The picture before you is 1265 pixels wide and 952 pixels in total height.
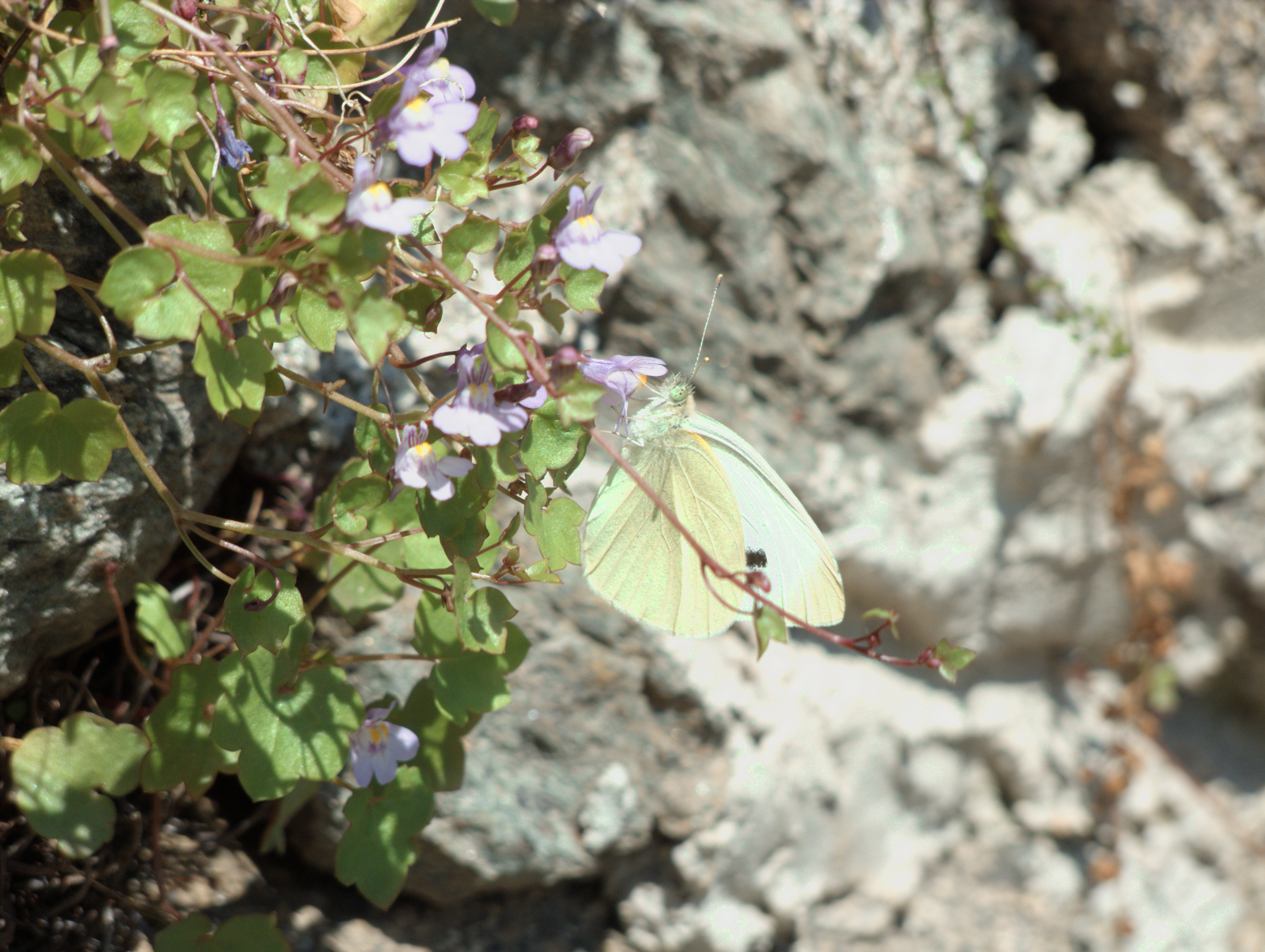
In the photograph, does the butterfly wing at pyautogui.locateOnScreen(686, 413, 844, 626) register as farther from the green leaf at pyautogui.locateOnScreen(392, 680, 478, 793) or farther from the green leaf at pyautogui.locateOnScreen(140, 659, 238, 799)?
the green leaf at pyautogui.locateOnScreen(140, 659, 238, 799)

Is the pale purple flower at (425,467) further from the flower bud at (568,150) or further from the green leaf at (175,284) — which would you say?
the flower bud at (568,150)

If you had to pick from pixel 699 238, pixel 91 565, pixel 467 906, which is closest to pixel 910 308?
pixel 699 238

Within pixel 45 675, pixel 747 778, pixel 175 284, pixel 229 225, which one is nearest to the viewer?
pixel 175 284

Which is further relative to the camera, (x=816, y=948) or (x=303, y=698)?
(x=816, y=948)

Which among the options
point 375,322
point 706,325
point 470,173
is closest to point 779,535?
point 706,325

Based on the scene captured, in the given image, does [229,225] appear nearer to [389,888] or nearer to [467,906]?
[389,888]

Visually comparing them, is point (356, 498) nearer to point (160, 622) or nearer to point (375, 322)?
point (375, 322)

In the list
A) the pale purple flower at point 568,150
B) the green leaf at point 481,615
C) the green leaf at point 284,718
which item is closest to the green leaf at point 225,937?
the green leaf at point 284,718
